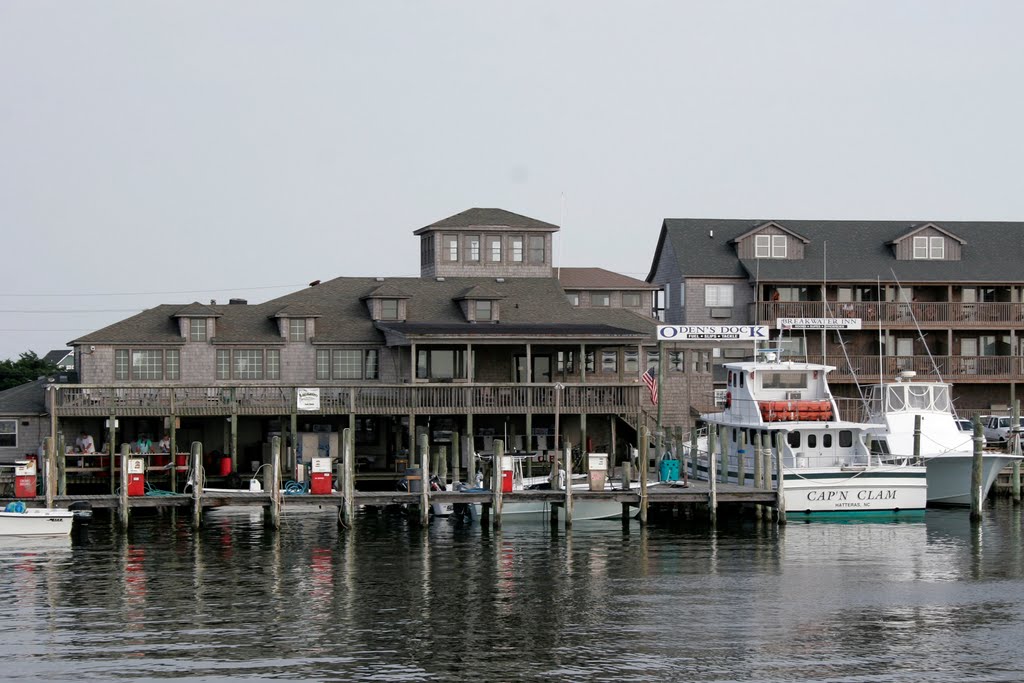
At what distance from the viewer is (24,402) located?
54156mm

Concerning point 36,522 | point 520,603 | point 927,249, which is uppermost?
point 927,249

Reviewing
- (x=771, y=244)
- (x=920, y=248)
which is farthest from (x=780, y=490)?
(x=920, y=248)

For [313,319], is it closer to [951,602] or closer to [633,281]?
[633,281]

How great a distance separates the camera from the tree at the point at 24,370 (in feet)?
321

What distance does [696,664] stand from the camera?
27.5 meters

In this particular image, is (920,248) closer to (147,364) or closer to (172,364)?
(172,364)

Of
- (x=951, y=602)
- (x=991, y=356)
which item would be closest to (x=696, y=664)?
(x=951, y=602)

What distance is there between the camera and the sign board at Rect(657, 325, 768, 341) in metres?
53.0

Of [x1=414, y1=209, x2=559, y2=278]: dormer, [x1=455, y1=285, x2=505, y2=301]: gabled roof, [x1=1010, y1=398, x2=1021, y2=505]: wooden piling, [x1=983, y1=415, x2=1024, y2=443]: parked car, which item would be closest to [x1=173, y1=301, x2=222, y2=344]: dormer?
[x1=455, y1=285, x2=505, y2=301]: gabled roof

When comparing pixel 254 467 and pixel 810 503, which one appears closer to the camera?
pixel 810 503

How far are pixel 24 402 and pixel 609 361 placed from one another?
22353mm

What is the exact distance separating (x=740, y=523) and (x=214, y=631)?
21741 mm

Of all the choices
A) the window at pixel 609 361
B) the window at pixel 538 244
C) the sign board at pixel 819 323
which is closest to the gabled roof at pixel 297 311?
the window at pixel 538 244

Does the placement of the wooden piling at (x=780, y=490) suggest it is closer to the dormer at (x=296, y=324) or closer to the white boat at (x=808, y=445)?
the white boat at (x=808, y=445)
